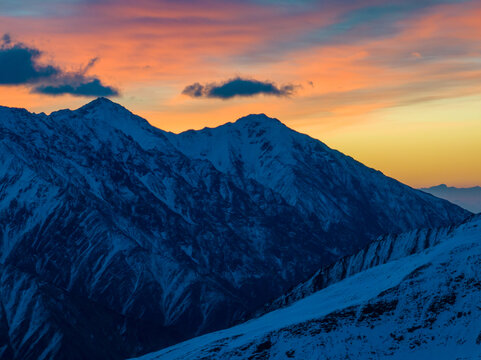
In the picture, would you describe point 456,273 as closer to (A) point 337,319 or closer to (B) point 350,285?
(A) point 337,319

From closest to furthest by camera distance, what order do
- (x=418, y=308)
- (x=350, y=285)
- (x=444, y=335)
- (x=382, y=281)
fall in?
(x=444, y=335) < (x=418, y=308) < (x=382, y=281) < (x=350, y=285)

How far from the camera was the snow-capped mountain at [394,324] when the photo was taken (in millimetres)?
134250

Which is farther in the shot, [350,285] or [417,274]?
[350,285]

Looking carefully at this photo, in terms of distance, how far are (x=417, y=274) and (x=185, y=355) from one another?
1781 inches

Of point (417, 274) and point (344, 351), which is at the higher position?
point (417, 274)

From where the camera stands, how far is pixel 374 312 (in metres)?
144

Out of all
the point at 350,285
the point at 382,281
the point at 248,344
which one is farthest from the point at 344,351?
the point at 350,285

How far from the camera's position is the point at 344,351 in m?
137

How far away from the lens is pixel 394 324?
140 m

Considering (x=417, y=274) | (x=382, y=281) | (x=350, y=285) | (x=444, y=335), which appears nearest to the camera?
(x=444, y=335)

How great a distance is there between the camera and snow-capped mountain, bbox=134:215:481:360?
134 meters

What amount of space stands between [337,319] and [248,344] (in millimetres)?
15947

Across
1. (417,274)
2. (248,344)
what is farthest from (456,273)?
(248,344)

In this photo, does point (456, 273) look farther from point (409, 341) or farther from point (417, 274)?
point (409, 341)
